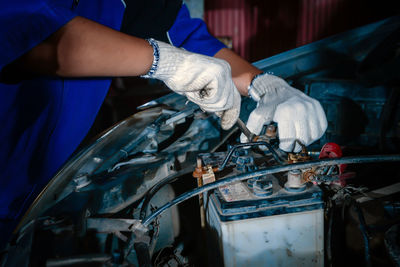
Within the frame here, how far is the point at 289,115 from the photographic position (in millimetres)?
909

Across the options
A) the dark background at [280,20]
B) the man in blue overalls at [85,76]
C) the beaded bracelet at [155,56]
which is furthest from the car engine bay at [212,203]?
the dark background at [280,20]

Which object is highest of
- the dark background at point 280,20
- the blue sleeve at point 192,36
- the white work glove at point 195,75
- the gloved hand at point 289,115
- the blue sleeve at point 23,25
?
the dark background at point 280,20

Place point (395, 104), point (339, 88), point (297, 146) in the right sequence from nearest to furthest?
point (297, 146), point (395, 104), point (339, 88)

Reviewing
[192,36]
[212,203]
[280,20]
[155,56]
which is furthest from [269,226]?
[280,20]

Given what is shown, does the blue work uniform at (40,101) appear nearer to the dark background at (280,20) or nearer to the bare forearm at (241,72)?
the bare forearm at (241,72)

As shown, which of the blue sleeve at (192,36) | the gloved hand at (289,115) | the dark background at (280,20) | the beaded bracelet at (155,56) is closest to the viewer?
the beaded bracelet at (155,56)

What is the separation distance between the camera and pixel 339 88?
1.26 meters

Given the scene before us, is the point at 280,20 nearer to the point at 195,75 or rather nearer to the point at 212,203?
the point at 195,75

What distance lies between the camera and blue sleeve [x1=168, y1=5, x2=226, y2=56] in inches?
53.0

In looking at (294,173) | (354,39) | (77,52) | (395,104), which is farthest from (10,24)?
(354,39)

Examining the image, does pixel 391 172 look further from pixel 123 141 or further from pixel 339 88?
pixel 123 141

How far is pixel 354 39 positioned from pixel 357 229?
131 centimetres

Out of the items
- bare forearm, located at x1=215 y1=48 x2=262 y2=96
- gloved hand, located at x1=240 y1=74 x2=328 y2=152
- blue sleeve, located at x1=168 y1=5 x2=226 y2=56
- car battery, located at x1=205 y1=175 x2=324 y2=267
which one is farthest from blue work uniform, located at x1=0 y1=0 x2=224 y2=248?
car battery, located at x1=205 y1=175 x2=324 y2=267

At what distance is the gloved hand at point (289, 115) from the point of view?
911 millimetres
